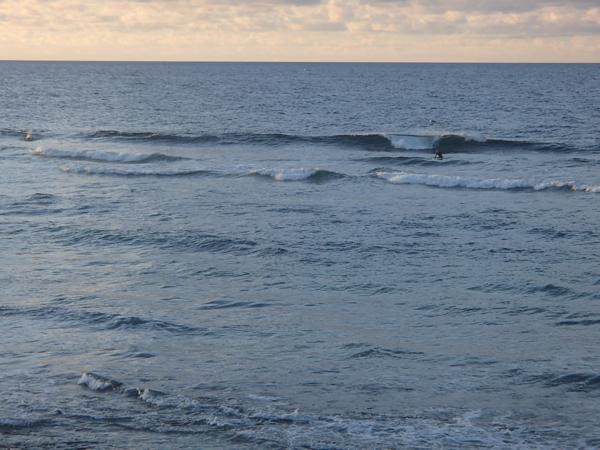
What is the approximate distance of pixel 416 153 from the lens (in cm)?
5041

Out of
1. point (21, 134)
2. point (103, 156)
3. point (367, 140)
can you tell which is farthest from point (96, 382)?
point (21, 134)

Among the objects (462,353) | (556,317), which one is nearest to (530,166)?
(556,317)

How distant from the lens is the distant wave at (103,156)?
4756 cm

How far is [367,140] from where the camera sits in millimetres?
55000

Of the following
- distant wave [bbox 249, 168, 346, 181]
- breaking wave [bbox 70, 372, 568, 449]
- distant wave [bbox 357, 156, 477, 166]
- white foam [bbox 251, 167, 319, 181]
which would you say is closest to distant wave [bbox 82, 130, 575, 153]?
distant wave [bbox 357, 156, 477, 166]

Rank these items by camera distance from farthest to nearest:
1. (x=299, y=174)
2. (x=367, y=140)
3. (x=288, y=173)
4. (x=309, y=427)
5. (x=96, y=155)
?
(x=367, y=140), (x=96, y=155), (x=288, y=173), (x=299, y=174), (x=309, y=427)

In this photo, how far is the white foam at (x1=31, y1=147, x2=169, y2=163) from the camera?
156 ft

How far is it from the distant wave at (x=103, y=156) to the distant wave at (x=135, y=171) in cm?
399

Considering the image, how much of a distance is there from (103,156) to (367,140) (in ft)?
55.2

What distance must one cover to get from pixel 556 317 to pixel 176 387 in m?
8.84

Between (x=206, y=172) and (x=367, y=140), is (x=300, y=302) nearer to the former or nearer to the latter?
(x=206, y=172)

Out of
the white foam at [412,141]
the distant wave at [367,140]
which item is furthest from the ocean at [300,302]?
the white foam at [412,141]

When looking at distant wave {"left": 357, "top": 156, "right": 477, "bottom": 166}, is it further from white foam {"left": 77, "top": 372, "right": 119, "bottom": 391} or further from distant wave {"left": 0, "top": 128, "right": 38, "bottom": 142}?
white foam {"left": 77, "top": 372, "right": 119, "bottom": 391}

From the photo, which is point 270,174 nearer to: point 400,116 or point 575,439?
point 575,439
